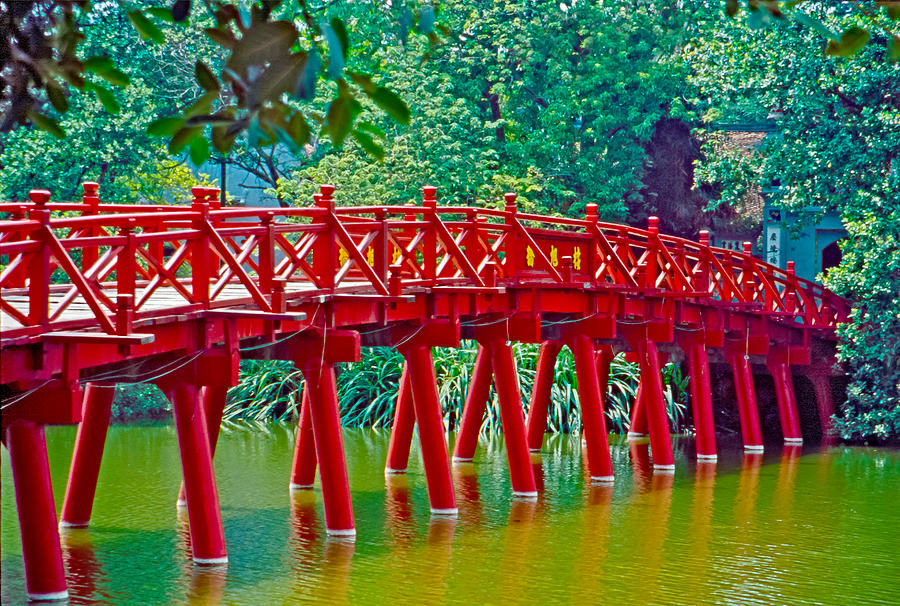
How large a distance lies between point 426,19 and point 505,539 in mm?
10934

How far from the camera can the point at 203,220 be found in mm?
11594

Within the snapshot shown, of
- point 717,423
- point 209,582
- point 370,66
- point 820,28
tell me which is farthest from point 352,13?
point 820,28

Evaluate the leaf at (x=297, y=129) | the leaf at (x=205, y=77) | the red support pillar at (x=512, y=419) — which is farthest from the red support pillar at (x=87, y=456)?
the leaf at (x=297, y=129)

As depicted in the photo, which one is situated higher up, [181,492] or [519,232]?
[519,232]

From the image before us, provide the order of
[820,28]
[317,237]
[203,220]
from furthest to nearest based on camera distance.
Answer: [317,237], [203,220], [820,28]

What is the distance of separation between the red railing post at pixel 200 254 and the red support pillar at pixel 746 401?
13.5 m

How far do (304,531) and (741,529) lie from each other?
5123 mm

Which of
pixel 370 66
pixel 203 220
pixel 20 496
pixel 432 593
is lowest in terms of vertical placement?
pixel 432 593

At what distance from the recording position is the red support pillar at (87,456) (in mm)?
14023

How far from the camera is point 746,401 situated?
2331cm

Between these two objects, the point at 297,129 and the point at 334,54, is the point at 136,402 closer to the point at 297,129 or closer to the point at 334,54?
the point at 297,129

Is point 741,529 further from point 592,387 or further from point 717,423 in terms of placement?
point 717,423

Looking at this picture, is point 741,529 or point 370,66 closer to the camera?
point 741,529

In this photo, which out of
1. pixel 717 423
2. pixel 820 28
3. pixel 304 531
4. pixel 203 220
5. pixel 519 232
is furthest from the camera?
pixel 717 423
